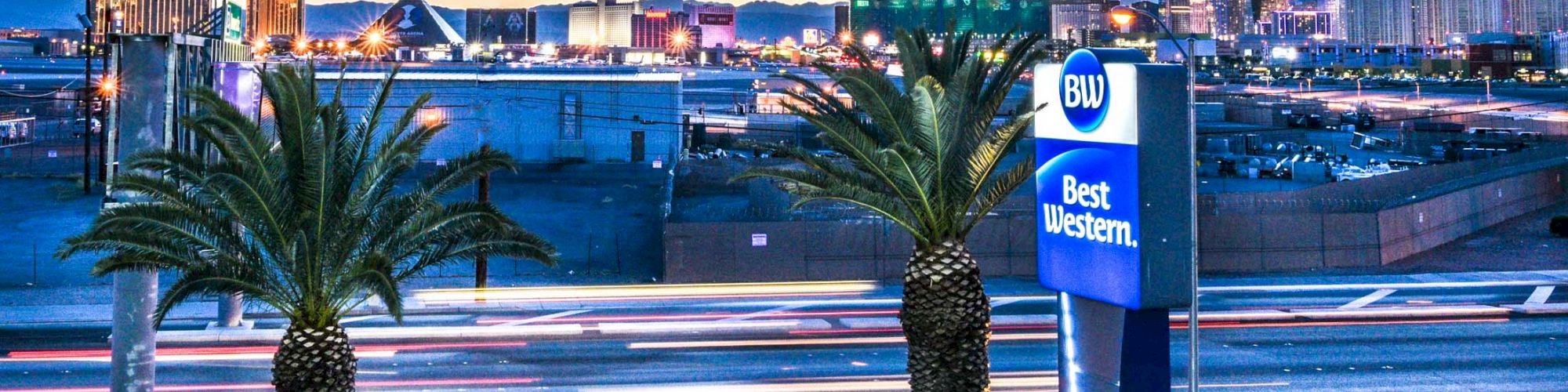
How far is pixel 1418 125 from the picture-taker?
329ft

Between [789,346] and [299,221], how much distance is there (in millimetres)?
12779

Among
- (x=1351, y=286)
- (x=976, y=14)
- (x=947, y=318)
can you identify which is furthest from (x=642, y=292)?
(x=976, y=14)

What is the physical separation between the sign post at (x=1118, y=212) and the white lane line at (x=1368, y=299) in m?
19.3

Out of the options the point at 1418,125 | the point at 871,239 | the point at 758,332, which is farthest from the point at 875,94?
the point at 1418,125

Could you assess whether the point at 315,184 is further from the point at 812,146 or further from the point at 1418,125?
the point at 1418,125

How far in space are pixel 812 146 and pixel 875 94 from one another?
63.8 meters

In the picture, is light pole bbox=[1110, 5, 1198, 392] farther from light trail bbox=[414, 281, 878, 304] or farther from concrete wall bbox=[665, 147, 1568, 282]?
concrete wall bbox=[665, 147, 1568, 282]

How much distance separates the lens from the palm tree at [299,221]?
586 inches

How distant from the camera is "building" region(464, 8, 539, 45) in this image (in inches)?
4759

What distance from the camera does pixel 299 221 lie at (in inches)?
592

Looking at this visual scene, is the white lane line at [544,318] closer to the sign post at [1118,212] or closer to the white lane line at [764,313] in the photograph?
the white lane line at [764,313]

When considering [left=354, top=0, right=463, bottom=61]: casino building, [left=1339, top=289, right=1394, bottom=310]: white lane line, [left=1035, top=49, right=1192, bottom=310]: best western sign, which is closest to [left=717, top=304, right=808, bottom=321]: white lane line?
[left=1339, top=289, right=1394, bottom=310]: white lane line

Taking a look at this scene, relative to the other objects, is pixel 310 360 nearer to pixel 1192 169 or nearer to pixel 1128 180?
pixel 1128 180

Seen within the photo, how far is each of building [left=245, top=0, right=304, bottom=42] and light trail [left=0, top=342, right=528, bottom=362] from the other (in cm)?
6789
